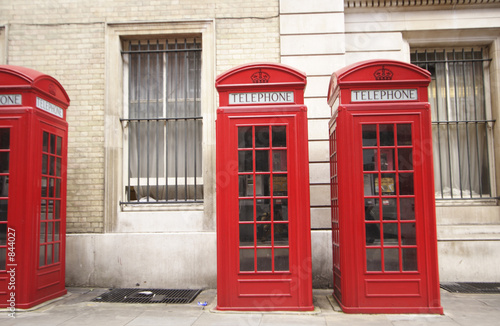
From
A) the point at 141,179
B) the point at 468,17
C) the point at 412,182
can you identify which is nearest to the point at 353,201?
the point at 412,182

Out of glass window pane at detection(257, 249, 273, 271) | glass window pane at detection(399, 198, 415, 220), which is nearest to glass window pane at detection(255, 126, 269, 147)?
glass window pane at detection(257, 249, 273, 271)

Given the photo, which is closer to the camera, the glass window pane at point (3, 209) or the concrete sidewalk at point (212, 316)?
the concrete sidewalk at point (212, 316)

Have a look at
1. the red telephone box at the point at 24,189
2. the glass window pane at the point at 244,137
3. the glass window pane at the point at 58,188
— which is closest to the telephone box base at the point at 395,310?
the glass window pane at the point at 244,137

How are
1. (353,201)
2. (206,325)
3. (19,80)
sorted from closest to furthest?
(206,325) → (353,201) → (19,80)

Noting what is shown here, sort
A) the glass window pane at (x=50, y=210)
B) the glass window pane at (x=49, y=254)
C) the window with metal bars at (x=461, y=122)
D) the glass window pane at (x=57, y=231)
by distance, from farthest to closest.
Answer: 1. the window with metal bars at (x=461, y=122)
2. the glass window pane at (x=57, y=231)
3. the glass window pane at (x=50, y=210)
4. the glass window pane at (x=49, y=254)

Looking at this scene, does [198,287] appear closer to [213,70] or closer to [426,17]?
[213,70]

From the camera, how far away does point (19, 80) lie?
6383 millimetres

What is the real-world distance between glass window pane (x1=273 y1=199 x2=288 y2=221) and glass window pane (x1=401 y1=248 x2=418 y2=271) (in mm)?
1643

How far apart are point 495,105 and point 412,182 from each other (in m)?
3.66

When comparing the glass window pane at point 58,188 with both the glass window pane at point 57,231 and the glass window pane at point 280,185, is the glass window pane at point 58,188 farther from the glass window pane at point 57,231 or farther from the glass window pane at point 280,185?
the glass window pane at point 280,185

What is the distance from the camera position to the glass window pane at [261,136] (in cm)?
608

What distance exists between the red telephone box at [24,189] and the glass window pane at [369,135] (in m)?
4.72

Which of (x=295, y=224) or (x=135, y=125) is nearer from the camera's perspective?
(x=295, y=224)

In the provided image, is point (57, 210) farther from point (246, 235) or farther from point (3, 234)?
point (246, 235)
